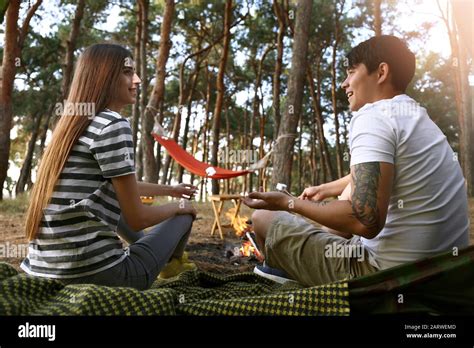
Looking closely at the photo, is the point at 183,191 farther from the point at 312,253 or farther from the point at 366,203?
the point at 366,203

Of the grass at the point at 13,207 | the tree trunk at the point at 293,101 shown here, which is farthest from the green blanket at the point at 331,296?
the grass at the point at 13,207

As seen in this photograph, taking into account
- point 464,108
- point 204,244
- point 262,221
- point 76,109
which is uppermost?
point 464,108

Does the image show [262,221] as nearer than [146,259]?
No

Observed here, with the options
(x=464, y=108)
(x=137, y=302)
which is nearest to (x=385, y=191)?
(x=137, y=302)

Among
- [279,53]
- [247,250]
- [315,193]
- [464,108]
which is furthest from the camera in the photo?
[279,53]

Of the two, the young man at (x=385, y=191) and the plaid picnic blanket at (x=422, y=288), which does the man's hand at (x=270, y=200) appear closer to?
the young man at (x=385, y=191)

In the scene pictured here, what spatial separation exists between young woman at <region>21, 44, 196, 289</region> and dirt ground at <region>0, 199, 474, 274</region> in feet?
4.56

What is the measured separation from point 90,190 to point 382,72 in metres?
0.94

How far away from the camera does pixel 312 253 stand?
1.49 metres

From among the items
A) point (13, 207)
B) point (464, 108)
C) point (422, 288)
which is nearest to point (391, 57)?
point (422, 288)

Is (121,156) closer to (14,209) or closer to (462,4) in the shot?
A: (462,4)

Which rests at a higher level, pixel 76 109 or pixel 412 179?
pixel 76 109

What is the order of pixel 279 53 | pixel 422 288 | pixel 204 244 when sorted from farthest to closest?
pixel 279 53 < pixel 204 244 < pixel 422 288

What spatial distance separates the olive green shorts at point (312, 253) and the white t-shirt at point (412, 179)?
99 mm
